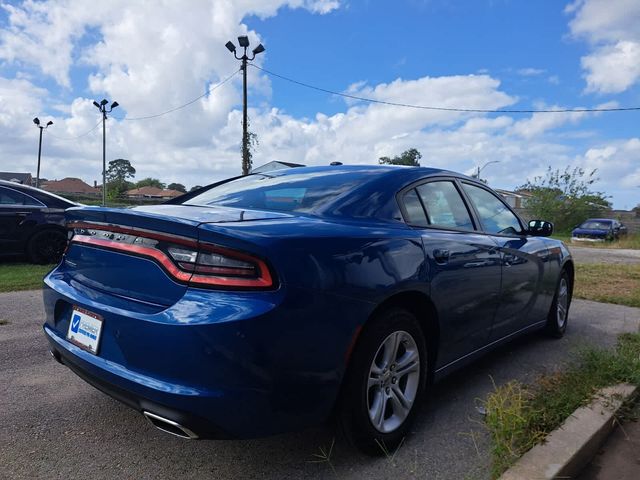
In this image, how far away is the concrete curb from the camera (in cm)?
202

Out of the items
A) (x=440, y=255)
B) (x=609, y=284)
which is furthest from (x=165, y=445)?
(x=609, y=284)

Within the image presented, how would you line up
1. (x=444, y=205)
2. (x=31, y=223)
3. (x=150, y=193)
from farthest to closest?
(x=150, y=193)
(x=31, y=223)
(x=444, y=205)

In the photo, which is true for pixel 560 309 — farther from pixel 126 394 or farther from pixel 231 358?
pixel 126 394

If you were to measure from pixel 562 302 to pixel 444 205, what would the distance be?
2.32 meters

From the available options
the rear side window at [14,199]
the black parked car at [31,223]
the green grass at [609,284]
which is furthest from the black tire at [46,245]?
the green grass at [609,284]

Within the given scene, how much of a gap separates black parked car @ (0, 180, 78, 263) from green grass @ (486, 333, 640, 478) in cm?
701

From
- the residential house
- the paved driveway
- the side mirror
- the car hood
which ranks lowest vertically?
the paved driveway

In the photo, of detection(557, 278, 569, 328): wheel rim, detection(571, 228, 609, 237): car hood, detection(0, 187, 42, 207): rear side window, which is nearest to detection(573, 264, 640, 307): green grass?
detection(557, 278, 569, 328): wheel rim

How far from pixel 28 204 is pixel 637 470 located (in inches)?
331

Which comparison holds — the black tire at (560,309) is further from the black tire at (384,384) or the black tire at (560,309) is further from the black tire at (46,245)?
the black tire at (46,245)

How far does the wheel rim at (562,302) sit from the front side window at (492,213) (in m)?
1.00

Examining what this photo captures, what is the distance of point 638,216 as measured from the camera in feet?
121

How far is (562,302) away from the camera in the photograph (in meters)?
4.56

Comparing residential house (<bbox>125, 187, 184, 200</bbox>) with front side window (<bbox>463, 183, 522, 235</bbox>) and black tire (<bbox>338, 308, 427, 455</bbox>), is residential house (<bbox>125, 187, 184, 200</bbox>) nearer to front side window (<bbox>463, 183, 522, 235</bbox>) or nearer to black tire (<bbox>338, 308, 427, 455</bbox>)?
front side window (<bbox>463, 183, 522, 235</bbox>)
